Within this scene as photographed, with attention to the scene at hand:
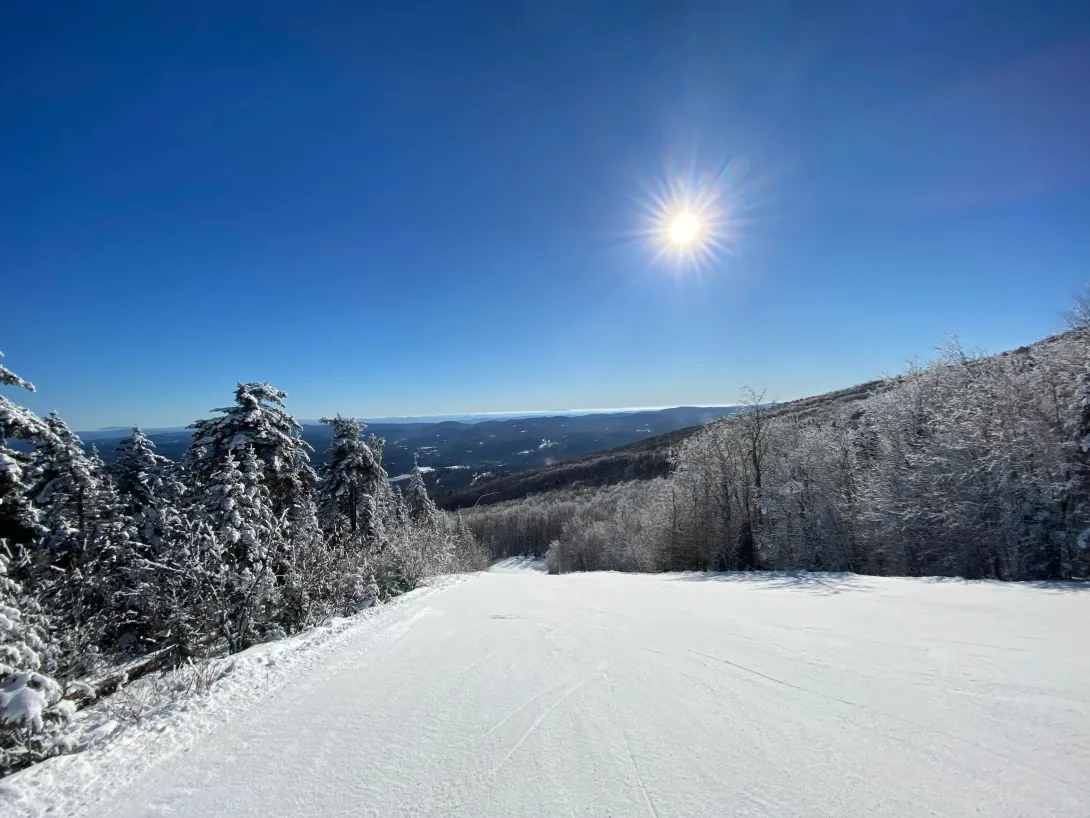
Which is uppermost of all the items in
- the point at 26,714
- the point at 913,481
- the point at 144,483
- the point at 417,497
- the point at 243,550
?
the point at 144,483

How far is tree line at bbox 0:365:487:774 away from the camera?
564 centimetres

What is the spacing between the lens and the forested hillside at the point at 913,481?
13516 millimetres

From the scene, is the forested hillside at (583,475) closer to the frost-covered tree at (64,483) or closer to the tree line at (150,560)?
the tree line at (150,560)

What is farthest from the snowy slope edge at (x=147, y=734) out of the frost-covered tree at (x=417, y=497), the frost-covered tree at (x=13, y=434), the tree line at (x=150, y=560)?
the frost-covered tree at (x=417, y=497)

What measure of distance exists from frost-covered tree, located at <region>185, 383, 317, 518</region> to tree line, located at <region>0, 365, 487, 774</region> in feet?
0.16

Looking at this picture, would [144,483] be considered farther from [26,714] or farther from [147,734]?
[26,714]

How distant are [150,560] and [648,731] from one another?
1291 cm

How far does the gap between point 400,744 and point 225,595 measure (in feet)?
22.8

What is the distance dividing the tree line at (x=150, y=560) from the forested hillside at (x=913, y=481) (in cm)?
1720

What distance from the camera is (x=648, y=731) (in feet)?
11.9

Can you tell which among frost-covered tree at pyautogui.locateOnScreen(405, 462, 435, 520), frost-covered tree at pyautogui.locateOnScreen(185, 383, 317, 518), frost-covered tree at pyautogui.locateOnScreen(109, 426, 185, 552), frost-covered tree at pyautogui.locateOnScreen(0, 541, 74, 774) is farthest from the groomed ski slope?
frost-covered tree at pyautogui.locateOnScreen(405, 462, 435, 520)

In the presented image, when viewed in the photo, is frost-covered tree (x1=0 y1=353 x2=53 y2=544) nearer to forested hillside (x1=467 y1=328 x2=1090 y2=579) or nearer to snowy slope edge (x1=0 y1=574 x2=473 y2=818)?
snowy slope edge (x1=0 y1=574 x2=473 y2=818)

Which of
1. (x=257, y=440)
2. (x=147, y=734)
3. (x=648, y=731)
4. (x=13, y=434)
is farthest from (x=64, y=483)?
(x=648, y=731)

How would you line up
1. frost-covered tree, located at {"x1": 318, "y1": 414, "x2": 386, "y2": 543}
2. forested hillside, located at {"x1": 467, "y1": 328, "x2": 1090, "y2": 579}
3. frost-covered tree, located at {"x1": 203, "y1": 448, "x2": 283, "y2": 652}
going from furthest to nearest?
frost-covered tree, located at {"x1": 318, "y1": 414, "x2": 386, "y2": 543}, forested hillside, located at {"x1": 467, "y1": 328, "x2": 1090, "y2": 579}, frost-covered tree, located at {"x1": 203, "y1": 448, "x2": 283, "y2": 652}
